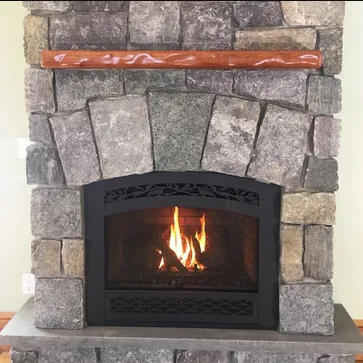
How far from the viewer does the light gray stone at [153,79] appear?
2.36 metres

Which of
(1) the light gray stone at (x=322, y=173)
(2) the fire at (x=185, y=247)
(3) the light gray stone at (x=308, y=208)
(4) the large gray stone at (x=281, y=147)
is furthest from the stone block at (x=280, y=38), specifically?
(2) the fire at (x=185, y=247)

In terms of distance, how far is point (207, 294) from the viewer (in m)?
2.50

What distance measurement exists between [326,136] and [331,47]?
36 centimetres

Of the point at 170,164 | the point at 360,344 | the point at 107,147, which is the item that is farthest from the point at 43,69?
the point at 360,344

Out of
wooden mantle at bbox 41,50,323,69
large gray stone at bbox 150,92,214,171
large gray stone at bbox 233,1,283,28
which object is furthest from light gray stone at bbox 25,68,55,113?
large gray stone at bbox 233,1,283,28

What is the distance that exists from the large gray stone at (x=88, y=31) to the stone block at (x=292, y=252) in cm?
104

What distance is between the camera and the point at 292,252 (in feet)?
7.95

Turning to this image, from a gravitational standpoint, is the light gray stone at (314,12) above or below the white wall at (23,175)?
above

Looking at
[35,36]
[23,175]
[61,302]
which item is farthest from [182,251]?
[35,36]

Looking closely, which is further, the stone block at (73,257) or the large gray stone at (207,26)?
the stone block at (73,257)

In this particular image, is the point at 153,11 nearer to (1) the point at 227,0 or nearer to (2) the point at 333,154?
(1) the point at 227,0

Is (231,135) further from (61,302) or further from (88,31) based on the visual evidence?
(61,302)

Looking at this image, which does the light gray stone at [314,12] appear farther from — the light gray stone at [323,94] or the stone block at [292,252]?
the stone block at [292,252]

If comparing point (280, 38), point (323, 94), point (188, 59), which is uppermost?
point (280, 38)
